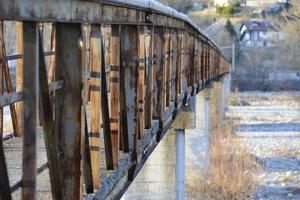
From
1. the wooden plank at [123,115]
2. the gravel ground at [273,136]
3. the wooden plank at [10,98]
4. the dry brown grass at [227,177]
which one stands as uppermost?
the wooden plank at [10,98]

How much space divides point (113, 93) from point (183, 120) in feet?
30.9

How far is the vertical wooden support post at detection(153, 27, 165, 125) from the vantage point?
719 cm

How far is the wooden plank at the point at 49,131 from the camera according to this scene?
8.81 ft

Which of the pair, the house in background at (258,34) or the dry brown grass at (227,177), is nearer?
the dry brown grass at (227,177)

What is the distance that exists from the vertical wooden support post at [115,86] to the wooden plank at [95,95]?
55cm

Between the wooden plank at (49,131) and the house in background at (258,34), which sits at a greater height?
the house in background at (258,34)

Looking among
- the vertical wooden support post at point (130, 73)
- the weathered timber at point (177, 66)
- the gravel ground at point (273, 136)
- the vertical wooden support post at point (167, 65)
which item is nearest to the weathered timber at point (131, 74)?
the vertical wooden support post at point (130, 73)

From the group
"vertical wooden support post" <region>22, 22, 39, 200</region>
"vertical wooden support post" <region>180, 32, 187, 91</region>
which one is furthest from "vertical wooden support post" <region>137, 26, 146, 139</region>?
"vertical wooden support post" <region>180, 32, 187, 91</region>

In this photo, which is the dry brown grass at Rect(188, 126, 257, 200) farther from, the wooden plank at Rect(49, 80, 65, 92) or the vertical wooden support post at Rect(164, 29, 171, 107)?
the wooden plank at Rect(49, 80, 65, 92)

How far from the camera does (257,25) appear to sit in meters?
80.1

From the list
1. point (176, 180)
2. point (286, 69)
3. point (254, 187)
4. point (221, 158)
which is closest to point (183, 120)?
point (176, 180)

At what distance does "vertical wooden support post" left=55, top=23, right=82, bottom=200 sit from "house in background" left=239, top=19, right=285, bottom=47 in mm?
66877

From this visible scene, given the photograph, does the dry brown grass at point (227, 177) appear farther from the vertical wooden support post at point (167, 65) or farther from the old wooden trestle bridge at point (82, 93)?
the old wooden trestle bridge at point (82, 93)

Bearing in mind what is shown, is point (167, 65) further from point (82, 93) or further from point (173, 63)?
point (82, 93)
